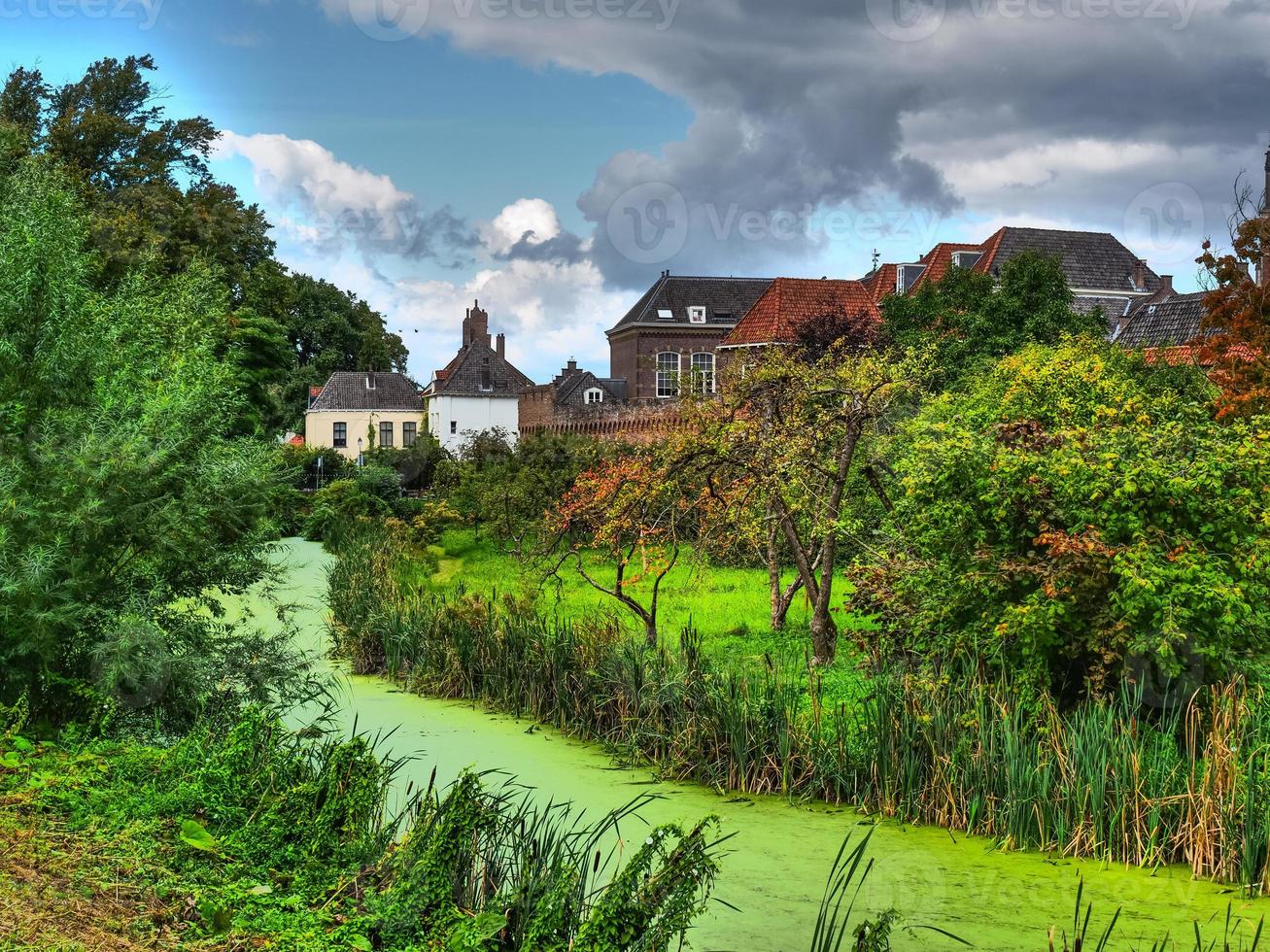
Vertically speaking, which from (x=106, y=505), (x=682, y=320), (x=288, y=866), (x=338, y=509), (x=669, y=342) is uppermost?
(x=682, y=320)

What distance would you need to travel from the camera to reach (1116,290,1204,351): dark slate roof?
39.6 m

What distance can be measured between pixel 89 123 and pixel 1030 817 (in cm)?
3148

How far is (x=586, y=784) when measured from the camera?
28.1 feet

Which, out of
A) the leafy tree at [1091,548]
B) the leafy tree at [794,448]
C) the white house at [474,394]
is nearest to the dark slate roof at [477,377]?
the white house at [474,394]

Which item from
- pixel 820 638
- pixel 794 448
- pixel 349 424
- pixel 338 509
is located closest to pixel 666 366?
pixel 349 424

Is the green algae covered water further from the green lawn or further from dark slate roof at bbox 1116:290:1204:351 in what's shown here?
dark slate roof at bbox 1116:290:1204:351

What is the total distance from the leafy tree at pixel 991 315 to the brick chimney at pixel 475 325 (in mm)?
36987

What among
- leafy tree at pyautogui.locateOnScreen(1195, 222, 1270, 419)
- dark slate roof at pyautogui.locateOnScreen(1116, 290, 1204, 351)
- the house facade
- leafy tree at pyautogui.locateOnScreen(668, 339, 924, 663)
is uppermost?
the house facade

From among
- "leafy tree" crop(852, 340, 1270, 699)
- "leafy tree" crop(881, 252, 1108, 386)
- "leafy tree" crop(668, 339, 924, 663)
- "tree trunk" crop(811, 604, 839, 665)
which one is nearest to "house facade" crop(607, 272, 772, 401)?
"leafy tree" crop(881, 252, 1108, 386)

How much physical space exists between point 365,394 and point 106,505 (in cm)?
5556

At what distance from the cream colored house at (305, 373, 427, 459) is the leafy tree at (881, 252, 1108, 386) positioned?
124 feet

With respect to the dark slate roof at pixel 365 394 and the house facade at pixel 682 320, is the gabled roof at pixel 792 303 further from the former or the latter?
the dark slate roof at pixel 365 394

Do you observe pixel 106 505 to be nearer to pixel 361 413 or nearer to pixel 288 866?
pixel 288 866

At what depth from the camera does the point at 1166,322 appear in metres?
41.2
